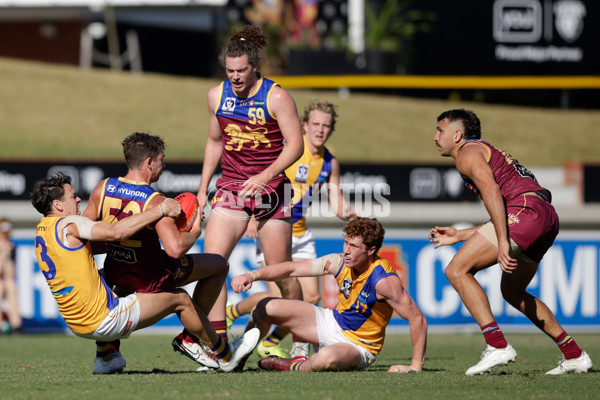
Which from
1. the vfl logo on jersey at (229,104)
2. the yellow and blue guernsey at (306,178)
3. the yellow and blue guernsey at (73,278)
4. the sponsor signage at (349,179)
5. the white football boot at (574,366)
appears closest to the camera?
the yellow and blue guernsey at (73,278)

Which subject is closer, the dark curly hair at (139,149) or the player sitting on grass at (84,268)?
the player sitting on grass at (84,268)

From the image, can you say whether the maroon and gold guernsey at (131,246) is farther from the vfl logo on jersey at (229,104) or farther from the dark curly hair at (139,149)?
the vfl logo on jersey at (229,104)

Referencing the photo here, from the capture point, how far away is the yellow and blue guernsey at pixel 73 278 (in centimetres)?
601

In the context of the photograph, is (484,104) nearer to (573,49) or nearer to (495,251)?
(573,49)

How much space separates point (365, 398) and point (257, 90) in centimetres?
274

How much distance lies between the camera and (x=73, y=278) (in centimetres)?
604

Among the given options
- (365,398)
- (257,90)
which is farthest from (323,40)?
(365,398)

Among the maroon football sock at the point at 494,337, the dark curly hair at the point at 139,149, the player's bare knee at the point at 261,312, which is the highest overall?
the dark curly hair at the point at 139,149

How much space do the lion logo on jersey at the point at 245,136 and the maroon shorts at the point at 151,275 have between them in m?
1.09

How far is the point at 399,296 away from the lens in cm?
662

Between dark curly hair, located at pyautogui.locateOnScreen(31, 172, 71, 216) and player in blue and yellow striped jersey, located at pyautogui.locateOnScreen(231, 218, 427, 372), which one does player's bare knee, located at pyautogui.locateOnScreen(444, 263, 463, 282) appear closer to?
player in blue and yellow striped jersey, located at pyautogui.locateOnScreen(231, 218, 427, 372)

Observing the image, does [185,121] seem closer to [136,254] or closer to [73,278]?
[136,254]

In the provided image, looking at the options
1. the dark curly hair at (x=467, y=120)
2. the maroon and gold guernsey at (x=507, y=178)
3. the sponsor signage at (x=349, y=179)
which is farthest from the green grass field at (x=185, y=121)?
the maroon and gold guernsey at (x=507, y=178)

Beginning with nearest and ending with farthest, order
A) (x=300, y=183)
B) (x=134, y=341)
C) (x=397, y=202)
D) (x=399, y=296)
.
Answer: (x=399, y=296)
(x=300, y=183)
(x=134, y=341)
(x=397, y=202)
